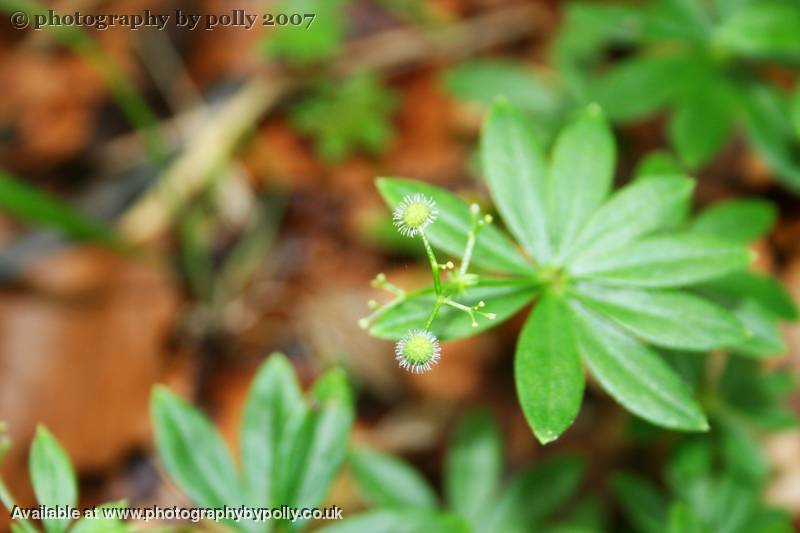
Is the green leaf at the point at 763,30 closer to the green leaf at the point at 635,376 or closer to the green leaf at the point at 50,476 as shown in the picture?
the green leaf at the point at 635,376

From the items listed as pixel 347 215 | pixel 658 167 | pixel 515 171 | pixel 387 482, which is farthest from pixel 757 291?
pixel 347 215

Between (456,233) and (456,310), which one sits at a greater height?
(456,233)

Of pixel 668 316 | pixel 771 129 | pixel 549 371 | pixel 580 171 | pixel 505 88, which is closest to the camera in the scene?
pixel 549 371

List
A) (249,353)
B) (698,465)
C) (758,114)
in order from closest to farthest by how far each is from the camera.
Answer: (698,465) → (758,114) → (249,353)

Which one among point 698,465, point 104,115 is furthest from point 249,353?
point 698,465

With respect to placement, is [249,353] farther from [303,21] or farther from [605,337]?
[605,337]

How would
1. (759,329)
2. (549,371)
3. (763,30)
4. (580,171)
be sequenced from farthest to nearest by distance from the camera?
Result: (763,30), (759,329), (580,171), (549,371)

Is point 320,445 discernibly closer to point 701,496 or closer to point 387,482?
point 387,482
